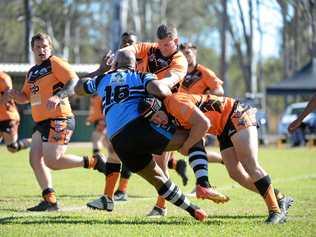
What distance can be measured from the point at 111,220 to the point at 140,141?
1200 mm

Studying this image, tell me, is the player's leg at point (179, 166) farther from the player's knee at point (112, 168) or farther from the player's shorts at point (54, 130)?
the player's shorts at point (54, 130)

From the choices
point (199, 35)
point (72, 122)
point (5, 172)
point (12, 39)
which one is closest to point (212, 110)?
point (72, 122)

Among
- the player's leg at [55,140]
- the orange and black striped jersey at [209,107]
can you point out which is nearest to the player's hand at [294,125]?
the orange and black striped jersey at [209,107]

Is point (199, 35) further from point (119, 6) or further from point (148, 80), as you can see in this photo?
point (148, 80)

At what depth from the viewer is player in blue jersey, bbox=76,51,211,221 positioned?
804 centimetres

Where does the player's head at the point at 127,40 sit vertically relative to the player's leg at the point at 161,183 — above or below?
above

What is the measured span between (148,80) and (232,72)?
71.9m

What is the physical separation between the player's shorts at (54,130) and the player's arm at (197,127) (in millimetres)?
2207

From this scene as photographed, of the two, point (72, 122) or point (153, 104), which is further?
point (72, 122)

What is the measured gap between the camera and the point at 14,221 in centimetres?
859

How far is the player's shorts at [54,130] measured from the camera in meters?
9.86

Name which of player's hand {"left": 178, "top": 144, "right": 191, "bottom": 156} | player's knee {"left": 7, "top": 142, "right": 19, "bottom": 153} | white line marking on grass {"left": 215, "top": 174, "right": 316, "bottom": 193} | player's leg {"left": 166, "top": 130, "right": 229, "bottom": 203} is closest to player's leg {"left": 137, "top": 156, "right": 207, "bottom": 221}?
player's leg {"left": 166, "top": 130, "right": 229, "bottom": 203}

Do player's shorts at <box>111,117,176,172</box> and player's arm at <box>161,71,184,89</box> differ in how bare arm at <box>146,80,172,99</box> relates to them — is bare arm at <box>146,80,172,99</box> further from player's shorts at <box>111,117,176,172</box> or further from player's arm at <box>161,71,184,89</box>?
player's shorts at <box>111,117,176,172</box>

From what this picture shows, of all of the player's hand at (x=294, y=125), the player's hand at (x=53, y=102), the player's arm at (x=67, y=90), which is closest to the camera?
the player's hand at (x=294, y=125)
